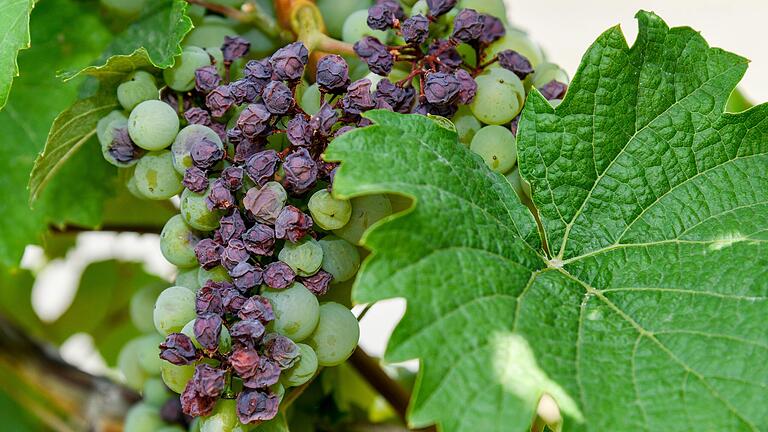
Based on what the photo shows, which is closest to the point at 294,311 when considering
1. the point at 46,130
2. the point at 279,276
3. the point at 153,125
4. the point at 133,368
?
the point at 279,276

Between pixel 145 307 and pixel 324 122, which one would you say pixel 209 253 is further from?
pixel 145 307

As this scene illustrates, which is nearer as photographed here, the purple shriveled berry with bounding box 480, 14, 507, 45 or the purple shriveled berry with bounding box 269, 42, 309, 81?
the purple shriveled berry with bounding box 269, 42, 309, 81

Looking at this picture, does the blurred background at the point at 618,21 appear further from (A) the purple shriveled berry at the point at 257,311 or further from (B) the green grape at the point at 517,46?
(A) the purple shriveled berry at the point at 257,311

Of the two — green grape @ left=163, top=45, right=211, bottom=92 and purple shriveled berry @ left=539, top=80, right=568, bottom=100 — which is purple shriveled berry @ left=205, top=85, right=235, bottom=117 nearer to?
green grape @ left=163, top=45, right=211, bottom=92

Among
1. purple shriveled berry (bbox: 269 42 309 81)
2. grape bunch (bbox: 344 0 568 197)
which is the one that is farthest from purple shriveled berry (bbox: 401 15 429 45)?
purple shriveled berry (bbox: 269 42 309 81)

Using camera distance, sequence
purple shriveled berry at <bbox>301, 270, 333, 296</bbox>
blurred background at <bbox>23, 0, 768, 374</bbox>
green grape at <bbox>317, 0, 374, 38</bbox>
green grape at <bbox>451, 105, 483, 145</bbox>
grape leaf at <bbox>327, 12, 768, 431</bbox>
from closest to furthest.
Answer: grape leaf at <bbox>327, 12, 768, 431</bbox> < purple shriveled berry at <bbox>301, 270, 333, 296</bbox> < green grape at <bbox>451, 105, 483, 145</bbox> < green grape at <bbox>317, 0, 374, 38</bbox> < blurred background at <bbox>23, 0, 768, 374</bbox>

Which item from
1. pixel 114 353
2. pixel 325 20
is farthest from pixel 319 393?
pixel 114 353

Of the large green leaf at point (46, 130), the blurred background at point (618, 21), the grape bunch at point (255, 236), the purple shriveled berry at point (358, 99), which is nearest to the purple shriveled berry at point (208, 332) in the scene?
the grape bunch at point (255, 236)
